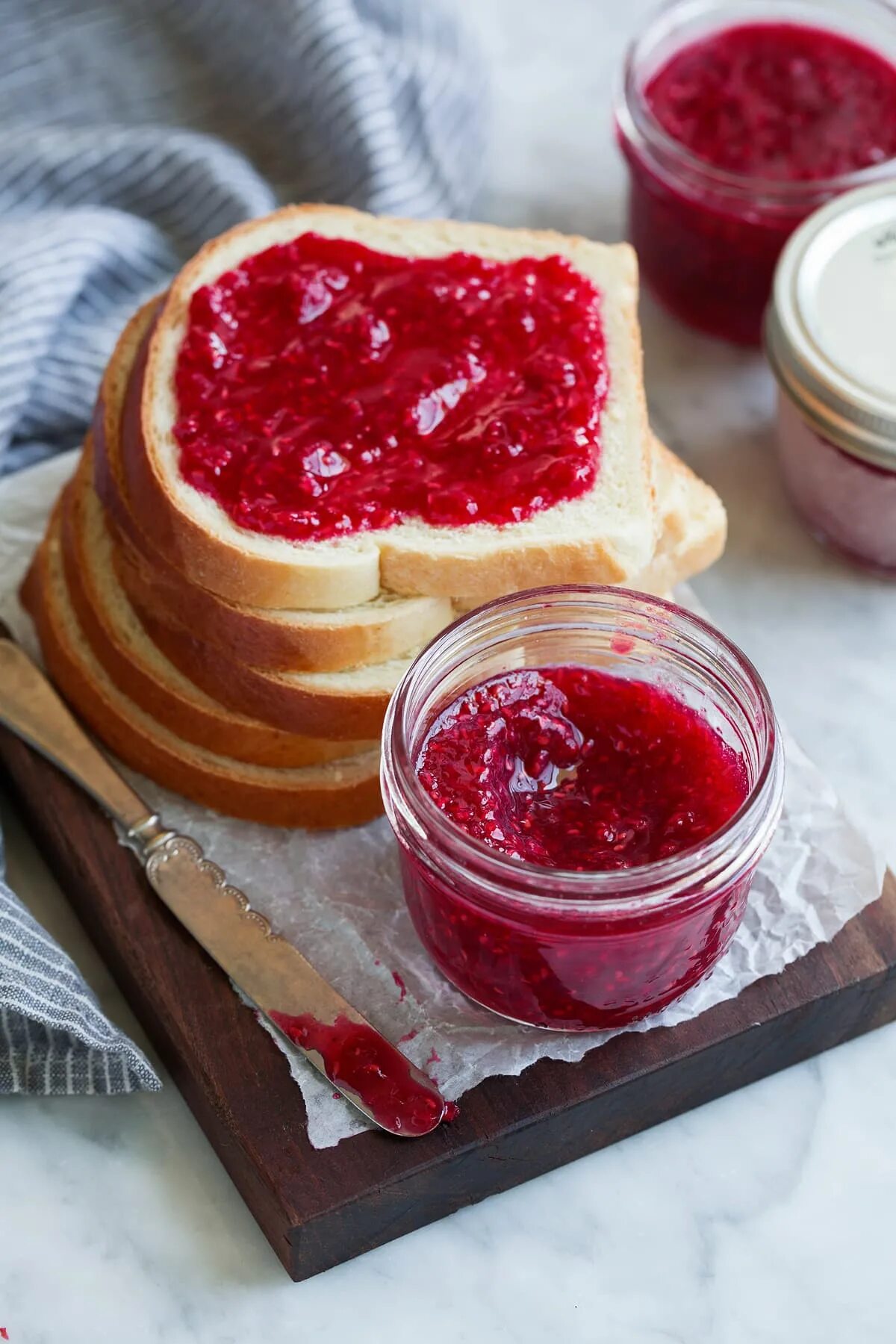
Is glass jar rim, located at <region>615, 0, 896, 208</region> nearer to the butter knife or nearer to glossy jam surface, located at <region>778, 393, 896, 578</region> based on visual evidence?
glossy jam surface, located at <region>778, 393, 896, 578</region>

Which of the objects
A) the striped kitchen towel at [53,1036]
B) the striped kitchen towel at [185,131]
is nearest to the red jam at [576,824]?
the striped kitchen towel at [53,1036]

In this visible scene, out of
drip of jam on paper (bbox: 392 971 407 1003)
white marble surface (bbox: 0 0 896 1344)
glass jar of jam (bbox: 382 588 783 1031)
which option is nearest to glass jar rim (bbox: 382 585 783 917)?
glass jar of jam (bbox: 382 588 783 1031)

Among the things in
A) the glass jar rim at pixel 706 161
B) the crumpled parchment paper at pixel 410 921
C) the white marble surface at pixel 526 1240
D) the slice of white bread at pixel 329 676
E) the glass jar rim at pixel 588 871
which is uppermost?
the glass jar rim at pixel 706 161

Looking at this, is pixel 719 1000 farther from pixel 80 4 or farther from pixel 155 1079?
pixel 80 4

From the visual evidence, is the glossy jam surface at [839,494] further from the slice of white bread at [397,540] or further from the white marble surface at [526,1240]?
the white marble surface at [526,1240]

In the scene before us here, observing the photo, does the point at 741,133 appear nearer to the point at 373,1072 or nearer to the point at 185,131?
the point at 185,131
